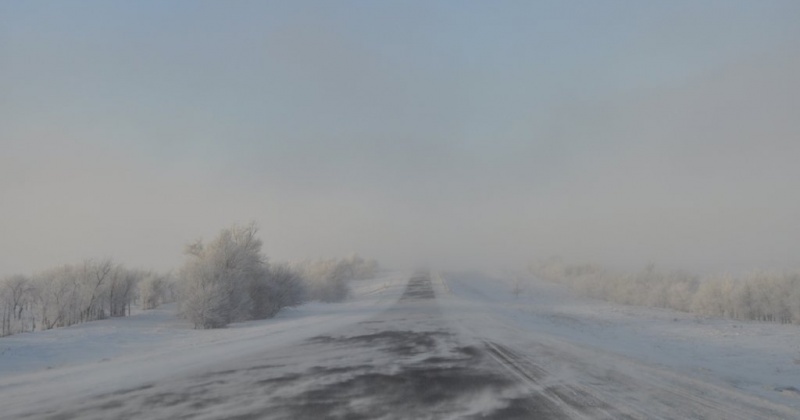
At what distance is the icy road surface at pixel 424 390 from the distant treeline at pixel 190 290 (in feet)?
40.9

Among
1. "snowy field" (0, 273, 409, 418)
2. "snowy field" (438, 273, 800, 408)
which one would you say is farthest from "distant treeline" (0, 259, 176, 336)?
"snowy field" (438, 273, 800, 408)

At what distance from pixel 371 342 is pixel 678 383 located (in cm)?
813

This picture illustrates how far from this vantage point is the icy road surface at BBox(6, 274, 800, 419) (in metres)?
6.79

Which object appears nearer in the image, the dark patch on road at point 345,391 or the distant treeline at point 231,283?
the dark patch on road at point 345,391

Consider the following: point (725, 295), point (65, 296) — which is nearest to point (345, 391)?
point (65, 296)

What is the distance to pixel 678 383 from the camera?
904 cm

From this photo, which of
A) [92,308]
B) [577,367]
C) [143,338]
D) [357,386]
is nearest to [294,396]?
[357,386]

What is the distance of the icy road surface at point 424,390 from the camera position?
6.79 meters

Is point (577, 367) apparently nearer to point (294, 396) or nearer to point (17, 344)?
point (294, 396)

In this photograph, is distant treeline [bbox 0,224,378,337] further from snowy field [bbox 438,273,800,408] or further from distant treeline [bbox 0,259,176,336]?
snowy field [bbox 438,273,800,408]

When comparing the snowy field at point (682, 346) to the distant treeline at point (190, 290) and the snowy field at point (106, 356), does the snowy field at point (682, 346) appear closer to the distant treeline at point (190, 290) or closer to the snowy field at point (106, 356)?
the snowy field at point (106, 356)

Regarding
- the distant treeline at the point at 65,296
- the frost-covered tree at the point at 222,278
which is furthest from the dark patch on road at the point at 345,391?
the distant treeline at the point at 65,296

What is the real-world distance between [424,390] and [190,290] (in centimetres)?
1969

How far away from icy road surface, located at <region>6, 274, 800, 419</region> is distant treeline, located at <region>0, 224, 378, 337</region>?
12.5 meters
